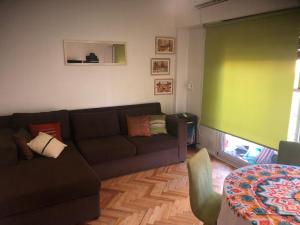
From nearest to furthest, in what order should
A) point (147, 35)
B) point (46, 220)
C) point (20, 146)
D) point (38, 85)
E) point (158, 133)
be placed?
point (46, 220)
point (20, 146)
point (38, 85)
point (158, 133)
point (147, 35)

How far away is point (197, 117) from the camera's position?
422cm

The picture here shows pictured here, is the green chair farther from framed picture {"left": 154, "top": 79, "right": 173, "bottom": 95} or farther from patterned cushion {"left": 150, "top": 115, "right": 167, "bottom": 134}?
framed picture {"left": 154, "top": 79, "right": 173, "bottom": 95}

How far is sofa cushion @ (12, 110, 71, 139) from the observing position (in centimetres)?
310

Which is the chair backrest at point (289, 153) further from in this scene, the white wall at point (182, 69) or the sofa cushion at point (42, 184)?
the white wall at point (182, 69)

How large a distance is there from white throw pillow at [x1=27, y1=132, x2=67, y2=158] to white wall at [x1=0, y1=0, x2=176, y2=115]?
82 cm

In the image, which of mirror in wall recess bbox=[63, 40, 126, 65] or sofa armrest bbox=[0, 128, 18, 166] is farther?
mirror in wall recess bbox=[63, 40, 126, 65]

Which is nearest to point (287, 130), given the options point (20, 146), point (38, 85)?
point (20, 146)

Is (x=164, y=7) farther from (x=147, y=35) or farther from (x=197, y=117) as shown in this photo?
Answer: (x=197, y=117)

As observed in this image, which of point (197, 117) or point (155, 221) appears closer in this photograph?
point (155, 221)

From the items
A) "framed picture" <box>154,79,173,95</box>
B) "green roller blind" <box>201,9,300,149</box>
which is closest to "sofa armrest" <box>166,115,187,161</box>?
"green roller blind" <box>201,9,300,149</box>

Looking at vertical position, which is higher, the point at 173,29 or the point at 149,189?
the point at 173,29

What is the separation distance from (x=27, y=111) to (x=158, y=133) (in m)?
1.92

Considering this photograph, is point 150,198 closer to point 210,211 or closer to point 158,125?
point 210,211

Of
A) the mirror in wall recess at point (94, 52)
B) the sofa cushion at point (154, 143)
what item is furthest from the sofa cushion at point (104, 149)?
the mirror in wall recess at point (94, 52)
